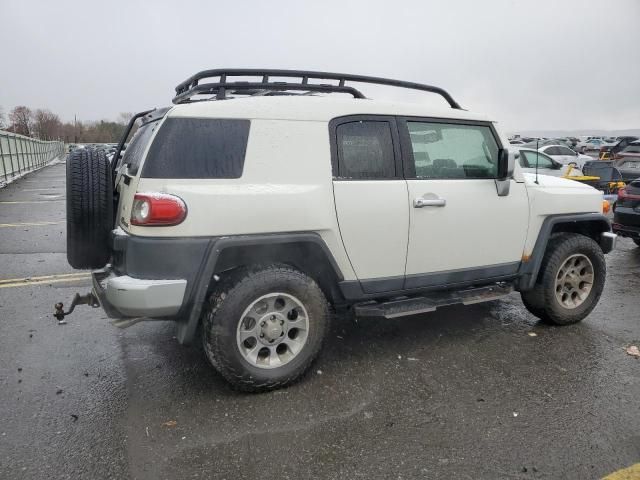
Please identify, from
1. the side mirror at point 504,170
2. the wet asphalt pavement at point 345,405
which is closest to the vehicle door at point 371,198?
the wet asphalt pavement at point 345,405

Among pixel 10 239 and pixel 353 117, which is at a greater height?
pixel 353 117

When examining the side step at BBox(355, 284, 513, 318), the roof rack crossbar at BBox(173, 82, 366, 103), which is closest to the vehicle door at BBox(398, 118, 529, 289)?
the side step at BBox(355, 284, 513, 318)

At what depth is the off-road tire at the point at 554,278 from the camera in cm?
427

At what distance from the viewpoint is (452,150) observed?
386 centimetres

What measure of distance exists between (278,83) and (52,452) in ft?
9.07

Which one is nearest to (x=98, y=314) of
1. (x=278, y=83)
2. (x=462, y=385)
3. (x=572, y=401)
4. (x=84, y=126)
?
(x=278, y=83)

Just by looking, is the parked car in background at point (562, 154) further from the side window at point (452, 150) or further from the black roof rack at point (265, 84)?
the black roof rack at point (265, 84)

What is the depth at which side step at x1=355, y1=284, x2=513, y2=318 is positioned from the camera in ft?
11.5

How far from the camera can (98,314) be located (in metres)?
4.68

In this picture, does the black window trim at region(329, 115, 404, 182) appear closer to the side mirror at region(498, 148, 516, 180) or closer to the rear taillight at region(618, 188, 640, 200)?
the side mirror at region(498, 148, 516, 180)

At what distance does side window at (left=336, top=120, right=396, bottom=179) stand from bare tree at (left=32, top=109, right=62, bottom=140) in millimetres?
90953

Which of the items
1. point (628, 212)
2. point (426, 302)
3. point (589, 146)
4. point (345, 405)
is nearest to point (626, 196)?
point (628, 212)

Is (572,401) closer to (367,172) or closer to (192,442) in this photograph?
(367,172)

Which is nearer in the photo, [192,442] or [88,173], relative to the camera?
[192,442]
